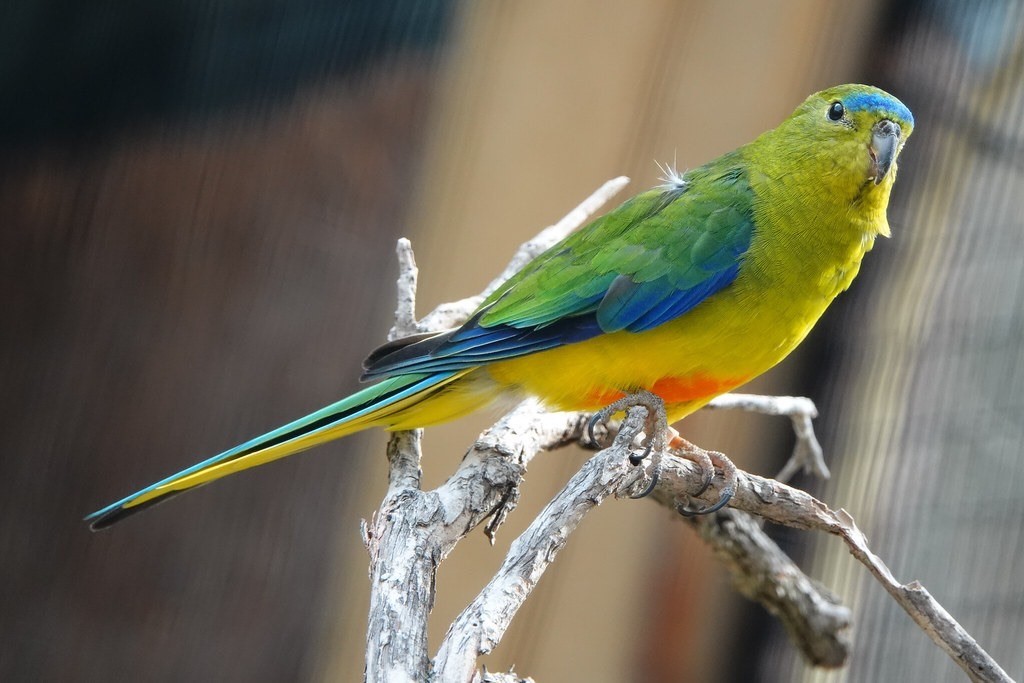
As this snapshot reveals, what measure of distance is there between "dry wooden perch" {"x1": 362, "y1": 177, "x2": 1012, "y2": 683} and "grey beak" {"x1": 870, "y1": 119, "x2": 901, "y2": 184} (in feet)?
2.54

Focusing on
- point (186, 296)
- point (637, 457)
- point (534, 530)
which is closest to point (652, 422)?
point (637, 457)

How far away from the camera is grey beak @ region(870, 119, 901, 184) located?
2365mm

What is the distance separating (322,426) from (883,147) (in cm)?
151

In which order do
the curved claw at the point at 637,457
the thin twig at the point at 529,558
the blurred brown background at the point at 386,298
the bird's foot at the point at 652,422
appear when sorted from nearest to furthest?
the thin twig at the point at 529,558, the curved claw at the point at 637,457, the bird's foot at the point at 652,422, the blurred brown background at the point at 386,298

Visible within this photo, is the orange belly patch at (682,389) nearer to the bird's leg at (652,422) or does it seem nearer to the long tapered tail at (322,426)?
the bird's leg at (652,422)

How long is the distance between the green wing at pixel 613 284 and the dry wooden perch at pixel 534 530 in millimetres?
226

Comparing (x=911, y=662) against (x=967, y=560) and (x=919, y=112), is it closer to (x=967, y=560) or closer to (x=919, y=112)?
(x=967, y=560)

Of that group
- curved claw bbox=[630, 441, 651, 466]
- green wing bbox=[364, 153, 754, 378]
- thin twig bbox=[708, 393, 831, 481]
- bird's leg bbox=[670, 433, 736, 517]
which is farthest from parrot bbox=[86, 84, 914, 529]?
thin twig bbox=[708, 393, 831, 481]

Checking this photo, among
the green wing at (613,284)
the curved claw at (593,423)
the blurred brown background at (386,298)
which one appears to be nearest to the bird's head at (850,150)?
the green wing at (613,284)

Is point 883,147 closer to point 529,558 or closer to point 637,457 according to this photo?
point 637,457

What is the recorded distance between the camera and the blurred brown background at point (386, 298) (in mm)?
A: 3020

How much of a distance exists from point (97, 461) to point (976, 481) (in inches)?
126

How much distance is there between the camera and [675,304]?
2.32 meters

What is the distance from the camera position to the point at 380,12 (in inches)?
128
